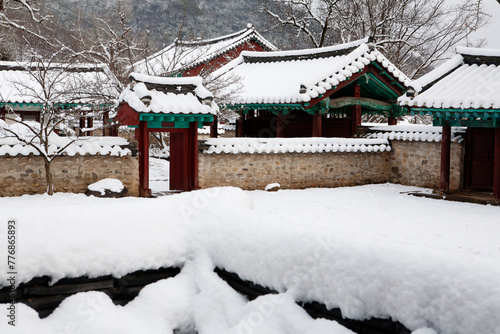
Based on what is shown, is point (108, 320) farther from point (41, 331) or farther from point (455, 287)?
point (455, 287)

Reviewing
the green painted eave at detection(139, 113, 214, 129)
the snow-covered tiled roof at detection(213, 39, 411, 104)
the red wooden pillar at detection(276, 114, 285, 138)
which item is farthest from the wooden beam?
the green painted eave at detection(139, 113, 214, 129)

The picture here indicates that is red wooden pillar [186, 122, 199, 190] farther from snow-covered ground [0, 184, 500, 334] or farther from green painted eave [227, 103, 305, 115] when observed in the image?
snow-covered ground [0, 184, 500, 334]

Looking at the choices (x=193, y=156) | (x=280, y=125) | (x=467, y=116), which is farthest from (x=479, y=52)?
(x=193, y=156)

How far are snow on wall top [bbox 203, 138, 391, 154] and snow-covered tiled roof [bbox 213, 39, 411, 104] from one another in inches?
54.3

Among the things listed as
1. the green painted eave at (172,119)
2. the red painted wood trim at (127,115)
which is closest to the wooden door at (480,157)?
the green painted eave at (172,119)

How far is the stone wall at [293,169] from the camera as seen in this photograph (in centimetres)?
1287

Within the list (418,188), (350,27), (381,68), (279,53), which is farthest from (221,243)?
(350,27)

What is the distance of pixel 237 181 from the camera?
516 inches

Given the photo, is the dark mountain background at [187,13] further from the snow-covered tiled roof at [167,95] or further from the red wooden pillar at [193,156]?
the red wooden pillar at [193,156]

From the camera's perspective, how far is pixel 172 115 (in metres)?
11.6

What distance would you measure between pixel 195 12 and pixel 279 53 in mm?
41787

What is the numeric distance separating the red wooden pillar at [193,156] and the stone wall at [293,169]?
21 cm

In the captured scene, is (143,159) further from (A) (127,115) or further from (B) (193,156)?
(B) (193,156)

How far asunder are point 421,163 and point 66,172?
947 cm
